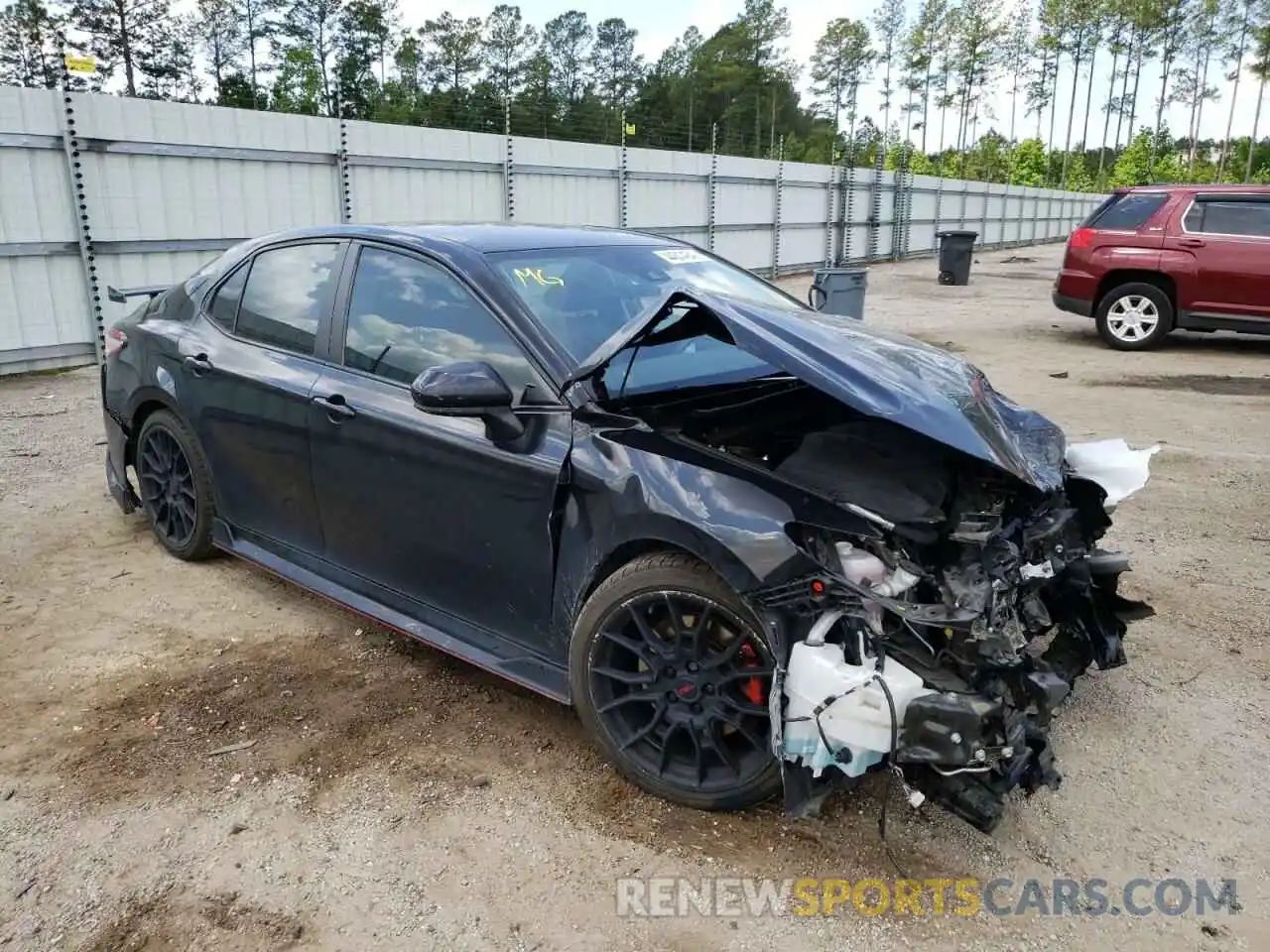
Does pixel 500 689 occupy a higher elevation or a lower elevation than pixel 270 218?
lower

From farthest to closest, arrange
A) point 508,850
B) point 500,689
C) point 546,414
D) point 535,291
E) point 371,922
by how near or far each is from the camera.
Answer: point 500,689
point 535,291
point 546,414
point 508,850
point 371,922

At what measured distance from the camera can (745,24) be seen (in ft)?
233

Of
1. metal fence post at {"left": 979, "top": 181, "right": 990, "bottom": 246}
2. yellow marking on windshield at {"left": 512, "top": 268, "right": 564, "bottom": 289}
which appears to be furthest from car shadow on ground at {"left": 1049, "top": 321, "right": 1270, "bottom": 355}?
metal fence post at {"left": 979, "top": 181, "right": 990, "bottom": 246}

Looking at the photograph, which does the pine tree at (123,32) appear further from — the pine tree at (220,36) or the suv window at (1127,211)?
the suv window at (1127,211)

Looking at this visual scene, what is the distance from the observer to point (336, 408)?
338 cm

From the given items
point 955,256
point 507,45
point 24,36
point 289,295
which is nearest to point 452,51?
point 507,45

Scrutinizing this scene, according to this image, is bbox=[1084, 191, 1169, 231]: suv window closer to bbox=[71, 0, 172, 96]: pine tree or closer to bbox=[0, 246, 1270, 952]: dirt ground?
bbox=[0, 246, 1270, 952]: dirt ground

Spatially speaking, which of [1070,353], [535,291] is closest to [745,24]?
[1070,353]

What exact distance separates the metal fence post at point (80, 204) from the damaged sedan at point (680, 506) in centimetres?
676

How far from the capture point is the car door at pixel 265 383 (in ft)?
11.9

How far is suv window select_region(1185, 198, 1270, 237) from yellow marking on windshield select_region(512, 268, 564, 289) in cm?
989

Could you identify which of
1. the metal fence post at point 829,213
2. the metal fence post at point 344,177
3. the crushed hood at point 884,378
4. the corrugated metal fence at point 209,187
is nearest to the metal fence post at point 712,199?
the corrugated metal fence at point 209,187

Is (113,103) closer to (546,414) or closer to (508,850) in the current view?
(546,414)

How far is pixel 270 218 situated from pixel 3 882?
9665 millimetres
